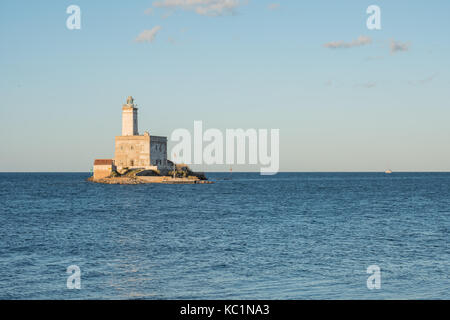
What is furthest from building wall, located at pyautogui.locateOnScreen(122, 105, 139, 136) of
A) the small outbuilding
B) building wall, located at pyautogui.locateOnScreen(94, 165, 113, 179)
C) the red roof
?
building wall, located at pyautogui.locateOnScreen(94, 165, 113, 179)

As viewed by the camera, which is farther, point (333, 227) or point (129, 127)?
point (129, 127)

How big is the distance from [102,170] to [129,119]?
53.2 ft

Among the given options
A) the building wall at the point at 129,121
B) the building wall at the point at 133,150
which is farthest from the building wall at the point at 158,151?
the building wall at the point at 129,121

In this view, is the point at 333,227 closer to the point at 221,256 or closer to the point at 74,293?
the point at 221,256

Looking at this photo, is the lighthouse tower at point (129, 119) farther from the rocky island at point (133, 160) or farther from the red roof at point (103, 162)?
the red roof at point (103, 162)

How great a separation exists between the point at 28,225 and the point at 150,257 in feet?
70.0

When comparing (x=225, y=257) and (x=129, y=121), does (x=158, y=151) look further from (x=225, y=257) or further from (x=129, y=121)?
(x=225, y=257)

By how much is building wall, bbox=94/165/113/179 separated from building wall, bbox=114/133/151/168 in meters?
3.42

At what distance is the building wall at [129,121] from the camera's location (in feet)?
440

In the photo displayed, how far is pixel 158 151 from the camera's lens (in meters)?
140

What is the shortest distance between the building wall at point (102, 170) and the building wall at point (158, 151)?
1159 cm

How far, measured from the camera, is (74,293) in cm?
1969
